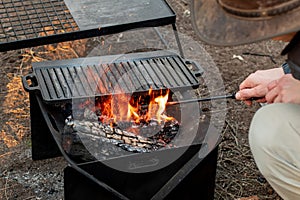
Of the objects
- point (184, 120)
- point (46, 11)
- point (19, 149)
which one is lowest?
point (19, 149)

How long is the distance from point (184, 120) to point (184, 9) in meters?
1.94

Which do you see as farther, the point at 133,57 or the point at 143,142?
the point at 133,57

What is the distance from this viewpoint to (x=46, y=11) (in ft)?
9.57

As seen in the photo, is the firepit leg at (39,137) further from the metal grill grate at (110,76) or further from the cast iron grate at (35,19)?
the cast iron grate at (35,19)

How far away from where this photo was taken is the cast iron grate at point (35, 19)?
2.73m

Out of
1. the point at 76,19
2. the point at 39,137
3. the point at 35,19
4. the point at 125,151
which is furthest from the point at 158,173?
the point at 35,19

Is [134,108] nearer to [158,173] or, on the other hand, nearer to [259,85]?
[158,173]

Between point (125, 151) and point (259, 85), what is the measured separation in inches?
26.3

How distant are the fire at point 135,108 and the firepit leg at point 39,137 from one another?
336 millimetres

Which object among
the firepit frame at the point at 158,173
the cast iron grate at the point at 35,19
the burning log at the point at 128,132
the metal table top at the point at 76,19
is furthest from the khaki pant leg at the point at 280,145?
the cast iron grate at the point at 35,19

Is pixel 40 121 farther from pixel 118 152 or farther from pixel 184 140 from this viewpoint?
pixel 184 140

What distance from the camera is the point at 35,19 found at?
2902 millimetres

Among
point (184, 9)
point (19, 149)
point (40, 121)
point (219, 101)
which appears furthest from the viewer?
point (184, 9)

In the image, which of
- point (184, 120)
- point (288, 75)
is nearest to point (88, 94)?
point (184, 120)
